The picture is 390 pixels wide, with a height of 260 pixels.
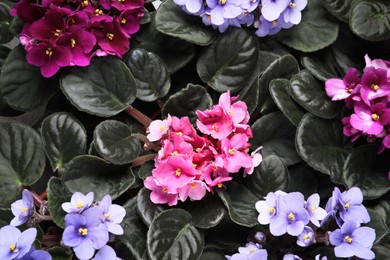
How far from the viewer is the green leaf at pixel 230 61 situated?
43.0 inches

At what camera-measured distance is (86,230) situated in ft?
2.81

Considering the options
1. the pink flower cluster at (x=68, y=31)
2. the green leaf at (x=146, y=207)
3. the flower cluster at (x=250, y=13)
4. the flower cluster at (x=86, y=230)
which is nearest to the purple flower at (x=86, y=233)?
the flower cluster at (x=86, y=230)

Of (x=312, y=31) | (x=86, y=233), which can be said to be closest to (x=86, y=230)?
(x=86, y=233)

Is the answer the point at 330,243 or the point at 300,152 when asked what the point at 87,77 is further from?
the point at 330,243

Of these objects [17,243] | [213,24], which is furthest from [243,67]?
[17,243]

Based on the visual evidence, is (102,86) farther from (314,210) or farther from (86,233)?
(314,210)

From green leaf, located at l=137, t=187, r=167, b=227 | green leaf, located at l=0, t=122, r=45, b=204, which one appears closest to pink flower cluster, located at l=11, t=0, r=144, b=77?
green leaf, located at l=0, t=122, r=45, b=204

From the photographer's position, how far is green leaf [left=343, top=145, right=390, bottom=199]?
1007 millimetres

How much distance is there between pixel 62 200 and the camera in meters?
0.95

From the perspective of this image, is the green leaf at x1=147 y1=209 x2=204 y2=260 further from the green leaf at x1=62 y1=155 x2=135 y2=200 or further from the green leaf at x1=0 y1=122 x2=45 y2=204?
the green leaf at x1=0 y1=122 x2=45 y2=204

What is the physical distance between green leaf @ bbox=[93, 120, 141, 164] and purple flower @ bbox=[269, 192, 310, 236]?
255 millimetres

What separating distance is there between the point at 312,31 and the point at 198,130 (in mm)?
305

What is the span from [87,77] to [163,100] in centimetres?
16

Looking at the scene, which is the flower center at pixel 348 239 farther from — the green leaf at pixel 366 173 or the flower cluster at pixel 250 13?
the flower cluster at pixel 250 13
